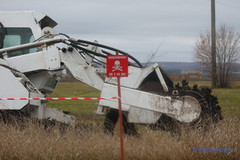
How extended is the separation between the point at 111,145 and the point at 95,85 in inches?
78.1

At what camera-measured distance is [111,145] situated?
864cm

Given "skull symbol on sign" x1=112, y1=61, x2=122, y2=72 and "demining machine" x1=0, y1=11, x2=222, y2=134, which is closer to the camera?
"skull symbol on sign" x1=112, y1=61, x2=122, y2=72

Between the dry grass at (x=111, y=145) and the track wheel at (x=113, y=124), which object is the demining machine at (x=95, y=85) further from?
the dry grass at (x=111, y=145)

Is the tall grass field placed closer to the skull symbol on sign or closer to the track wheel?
the track wheel

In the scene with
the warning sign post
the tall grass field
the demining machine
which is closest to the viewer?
the warning sign post

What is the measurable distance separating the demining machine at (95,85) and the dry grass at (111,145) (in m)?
0.76

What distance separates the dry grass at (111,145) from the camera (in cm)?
830

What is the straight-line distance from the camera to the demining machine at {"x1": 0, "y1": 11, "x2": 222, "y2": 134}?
984 centimetres

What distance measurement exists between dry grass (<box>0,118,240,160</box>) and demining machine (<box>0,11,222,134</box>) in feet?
2.50

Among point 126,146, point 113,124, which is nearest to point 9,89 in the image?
point 113,124

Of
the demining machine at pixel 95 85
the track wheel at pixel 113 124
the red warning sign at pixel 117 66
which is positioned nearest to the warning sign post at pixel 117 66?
the red warning sign at pixel 117 66

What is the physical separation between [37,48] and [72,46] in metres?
1.08

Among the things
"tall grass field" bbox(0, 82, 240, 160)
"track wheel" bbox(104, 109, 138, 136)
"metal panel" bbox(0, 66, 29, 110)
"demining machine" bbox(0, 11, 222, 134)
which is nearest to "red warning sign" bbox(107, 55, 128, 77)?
"tall grass field" bbox(0, 82, 240, 160)

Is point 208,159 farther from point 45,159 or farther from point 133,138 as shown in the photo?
point 45,159
